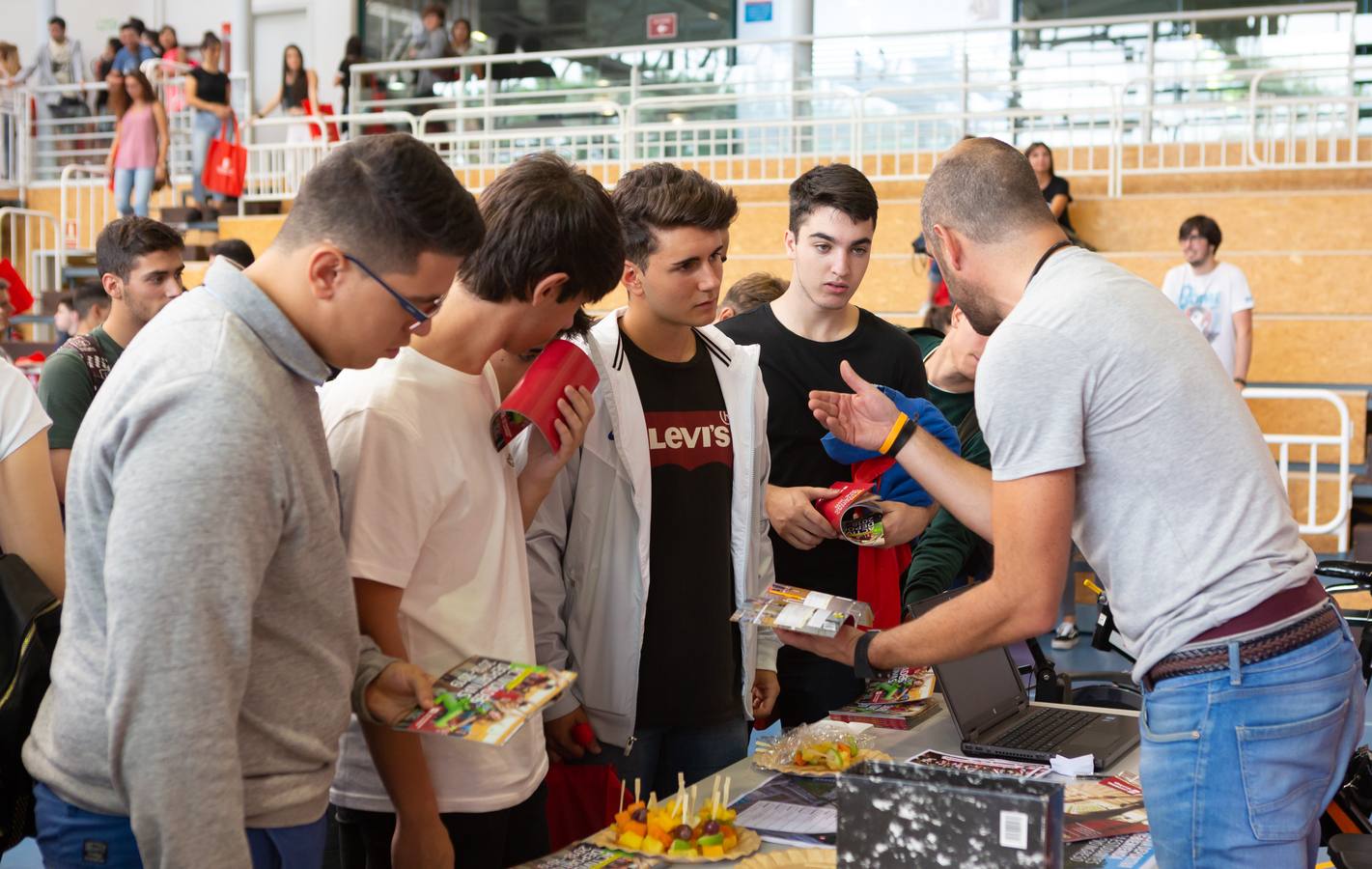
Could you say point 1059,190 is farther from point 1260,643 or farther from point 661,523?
point 1260,643

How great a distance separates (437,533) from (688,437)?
802 millimetres

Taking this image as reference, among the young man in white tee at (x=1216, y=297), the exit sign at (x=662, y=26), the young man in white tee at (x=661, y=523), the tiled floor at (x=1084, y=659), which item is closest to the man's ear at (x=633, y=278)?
the young man in white tee at (x=661, y=523)

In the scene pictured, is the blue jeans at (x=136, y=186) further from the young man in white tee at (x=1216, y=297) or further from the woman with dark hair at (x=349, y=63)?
the young man in white tee at (x=1216, y=297)

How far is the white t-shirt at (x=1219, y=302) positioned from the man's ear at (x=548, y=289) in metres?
6.48

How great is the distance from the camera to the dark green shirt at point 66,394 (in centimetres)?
362

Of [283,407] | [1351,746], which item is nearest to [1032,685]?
[1351,746]

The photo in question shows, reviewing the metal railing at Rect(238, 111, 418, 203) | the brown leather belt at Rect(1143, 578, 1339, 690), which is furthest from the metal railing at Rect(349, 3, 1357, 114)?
the brown leather belt at Rect(1143, 578, 1339, 690)

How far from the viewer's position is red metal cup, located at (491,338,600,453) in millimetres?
1966

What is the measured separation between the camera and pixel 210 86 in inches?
464

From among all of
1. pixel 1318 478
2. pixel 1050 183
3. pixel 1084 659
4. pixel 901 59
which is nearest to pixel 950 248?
pixel 1084 659

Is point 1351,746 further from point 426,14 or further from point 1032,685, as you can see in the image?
point 426,14

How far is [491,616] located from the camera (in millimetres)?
1894

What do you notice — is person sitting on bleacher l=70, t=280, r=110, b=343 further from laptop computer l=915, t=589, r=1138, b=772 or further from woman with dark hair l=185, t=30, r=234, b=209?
woman with dark hair l=185, t=30, r=234, b=209

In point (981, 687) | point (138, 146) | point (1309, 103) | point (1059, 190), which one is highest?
point (1309, 103)
